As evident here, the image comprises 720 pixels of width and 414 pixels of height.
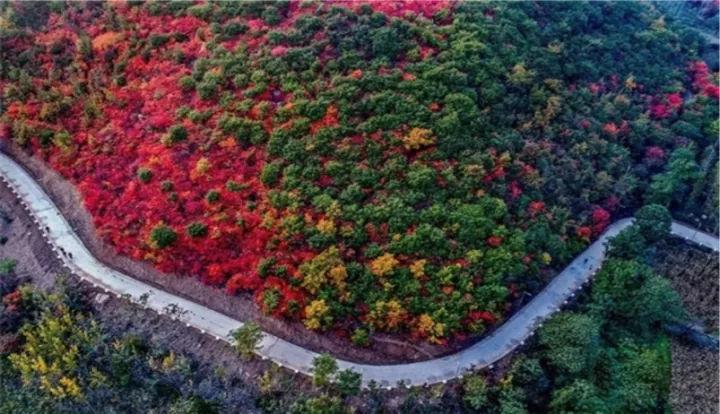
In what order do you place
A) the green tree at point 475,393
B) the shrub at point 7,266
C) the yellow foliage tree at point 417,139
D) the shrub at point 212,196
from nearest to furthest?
the green tree at point 475,393 < the shrub at point 7,266 < the shrub at point 212,196 < the yellow foliage tree at point 417,139

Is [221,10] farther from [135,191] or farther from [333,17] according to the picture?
[135,191]

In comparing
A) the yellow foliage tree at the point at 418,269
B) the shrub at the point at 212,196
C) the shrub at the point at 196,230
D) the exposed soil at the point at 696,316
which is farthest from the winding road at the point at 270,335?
the exposed soil at the point at 696,316

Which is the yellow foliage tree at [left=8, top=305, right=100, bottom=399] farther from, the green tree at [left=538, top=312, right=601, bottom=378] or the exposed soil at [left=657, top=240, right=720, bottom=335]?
the exposed soil at [left=657, top=240, right=720, bottom=335]

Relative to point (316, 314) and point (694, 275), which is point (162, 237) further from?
point (694, 275)

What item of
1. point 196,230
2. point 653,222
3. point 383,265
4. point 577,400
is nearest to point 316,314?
point 383,265

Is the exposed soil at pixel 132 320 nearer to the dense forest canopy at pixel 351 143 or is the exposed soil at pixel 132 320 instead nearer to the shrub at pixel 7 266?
the shrub at pixel 7 266

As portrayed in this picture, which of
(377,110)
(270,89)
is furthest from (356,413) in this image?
(270,89)

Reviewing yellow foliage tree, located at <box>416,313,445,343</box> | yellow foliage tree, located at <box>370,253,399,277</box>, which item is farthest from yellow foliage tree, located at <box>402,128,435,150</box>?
yellow foliage tree, located at <box>416,313,445,343</box>
